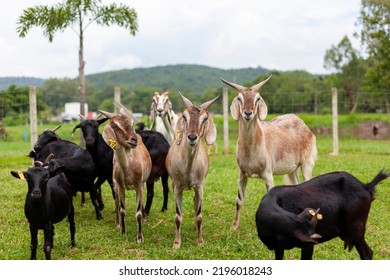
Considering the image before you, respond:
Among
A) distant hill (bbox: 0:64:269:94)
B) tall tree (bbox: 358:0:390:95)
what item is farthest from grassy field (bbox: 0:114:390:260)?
distant hill (bbox: 0:64:269:94)

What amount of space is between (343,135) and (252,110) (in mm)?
17809

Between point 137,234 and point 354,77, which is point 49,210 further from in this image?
point 354,77

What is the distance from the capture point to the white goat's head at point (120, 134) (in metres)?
6.86

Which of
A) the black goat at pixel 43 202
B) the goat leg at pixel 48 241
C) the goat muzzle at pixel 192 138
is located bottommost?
the goat leg at pixel 48 241

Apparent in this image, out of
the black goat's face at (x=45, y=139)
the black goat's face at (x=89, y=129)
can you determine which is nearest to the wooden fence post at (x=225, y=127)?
the black goat's face at (x=45, y=139)

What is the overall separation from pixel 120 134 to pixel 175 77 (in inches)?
3144

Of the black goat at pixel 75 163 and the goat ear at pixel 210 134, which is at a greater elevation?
the goat ear at pixel 210 134

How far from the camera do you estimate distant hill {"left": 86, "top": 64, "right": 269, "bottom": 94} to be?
254 feet

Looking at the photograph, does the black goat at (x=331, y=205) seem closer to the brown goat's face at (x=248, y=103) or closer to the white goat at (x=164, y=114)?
the brown goat's face at (x=248, y=103)

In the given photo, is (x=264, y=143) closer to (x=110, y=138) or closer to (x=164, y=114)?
(x=110, y=138)

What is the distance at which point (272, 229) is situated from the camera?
4.59 m

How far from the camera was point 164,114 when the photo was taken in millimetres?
11008

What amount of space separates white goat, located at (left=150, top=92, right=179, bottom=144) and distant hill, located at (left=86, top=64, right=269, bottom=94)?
198 feet

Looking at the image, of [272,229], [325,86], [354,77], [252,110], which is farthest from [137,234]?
[325,86]
